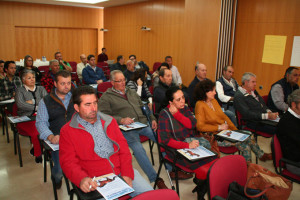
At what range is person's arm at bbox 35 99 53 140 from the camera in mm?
2772

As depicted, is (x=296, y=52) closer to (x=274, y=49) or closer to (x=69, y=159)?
(x=274, y=49)

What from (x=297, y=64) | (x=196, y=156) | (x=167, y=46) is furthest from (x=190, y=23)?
(x=196, y=156)

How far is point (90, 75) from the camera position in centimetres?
696

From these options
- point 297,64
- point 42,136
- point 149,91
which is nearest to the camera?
point 42,136

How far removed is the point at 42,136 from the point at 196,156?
170 cm

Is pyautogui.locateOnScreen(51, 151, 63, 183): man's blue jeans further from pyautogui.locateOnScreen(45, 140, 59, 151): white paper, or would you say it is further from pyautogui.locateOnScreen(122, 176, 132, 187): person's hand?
pyautogui.locateOnScreen(122, 176, 132, 187): person's hand

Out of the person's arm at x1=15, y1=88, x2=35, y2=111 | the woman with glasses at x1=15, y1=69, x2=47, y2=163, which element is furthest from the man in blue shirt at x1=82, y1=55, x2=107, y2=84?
the person's arm at x1=15, y1=88, x2=35, y2=111

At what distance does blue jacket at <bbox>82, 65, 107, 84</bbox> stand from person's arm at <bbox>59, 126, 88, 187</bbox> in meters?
4.79

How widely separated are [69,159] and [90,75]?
5122 millimetres

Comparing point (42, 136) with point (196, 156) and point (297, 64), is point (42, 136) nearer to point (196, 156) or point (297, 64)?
point (196, 156)

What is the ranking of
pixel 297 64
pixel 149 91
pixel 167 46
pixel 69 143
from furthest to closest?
1. pixel 167 46
2. pixel 297 64
3. pixel 149 91
4. pixel 69 143

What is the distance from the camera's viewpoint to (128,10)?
11805mm

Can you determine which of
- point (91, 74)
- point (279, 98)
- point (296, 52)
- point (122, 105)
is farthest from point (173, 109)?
point (91, 74)

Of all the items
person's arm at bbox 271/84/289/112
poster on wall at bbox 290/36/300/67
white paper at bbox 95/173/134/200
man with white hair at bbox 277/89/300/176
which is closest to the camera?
white paper at bbox 95/173/134/200
